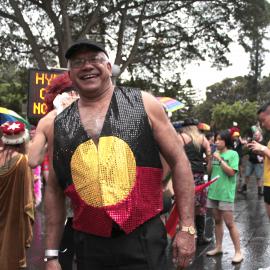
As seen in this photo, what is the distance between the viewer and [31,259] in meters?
6.04

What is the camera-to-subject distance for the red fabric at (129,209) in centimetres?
231

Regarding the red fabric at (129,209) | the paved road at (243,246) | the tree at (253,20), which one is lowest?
the paved road at (243,246)

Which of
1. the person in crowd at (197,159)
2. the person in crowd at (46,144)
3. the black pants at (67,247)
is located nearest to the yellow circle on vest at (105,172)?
the person in crowd at (46,144)

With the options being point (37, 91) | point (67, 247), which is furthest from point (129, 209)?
point (37, 91)

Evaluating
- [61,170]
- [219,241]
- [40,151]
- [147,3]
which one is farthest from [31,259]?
[147,3]

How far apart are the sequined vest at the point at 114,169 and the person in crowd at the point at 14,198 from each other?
86.2 inches

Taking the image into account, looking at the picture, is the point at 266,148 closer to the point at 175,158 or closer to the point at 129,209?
the point at 175,158

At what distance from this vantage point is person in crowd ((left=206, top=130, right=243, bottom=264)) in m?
5.83

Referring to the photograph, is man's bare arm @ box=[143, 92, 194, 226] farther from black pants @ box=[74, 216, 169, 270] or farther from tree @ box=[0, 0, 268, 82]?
tree @ box=[0, 0, 268, 82]

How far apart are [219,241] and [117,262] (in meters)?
3.97

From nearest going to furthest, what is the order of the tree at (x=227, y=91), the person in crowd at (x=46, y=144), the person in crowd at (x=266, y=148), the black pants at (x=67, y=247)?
the person in crowd at (x=46, y=144), the black pants at (x=67, y=247), the person in crowd at (x=266, y=148), the tree at (x=227, y=91)

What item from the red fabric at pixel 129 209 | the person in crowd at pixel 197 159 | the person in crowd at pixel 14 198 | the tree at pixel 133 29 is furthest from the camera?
the tree at pixel 133 29

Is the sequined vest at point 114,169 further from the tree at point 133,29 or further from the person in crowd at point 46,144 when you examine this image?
the tree at point 133,29

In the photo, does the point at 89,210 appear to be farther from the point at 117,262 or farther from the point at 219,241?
the point at 219,241
